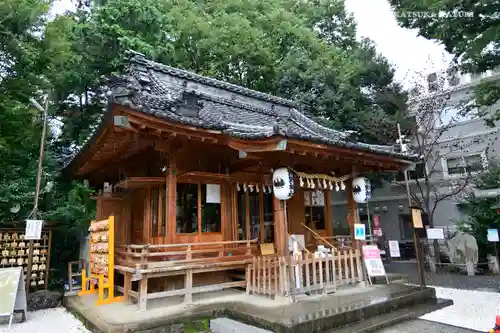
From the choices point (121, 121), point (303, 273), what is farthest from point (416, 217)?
point (121, 121)

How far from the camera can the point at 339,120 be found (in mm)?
17922

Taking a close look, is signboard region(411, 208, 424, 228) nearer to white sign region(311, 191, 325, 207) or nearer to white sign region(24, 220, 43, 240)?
white sign region(311, 191, 325, 207)

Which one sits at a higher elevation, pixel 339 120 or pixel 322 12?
pixel 322 12

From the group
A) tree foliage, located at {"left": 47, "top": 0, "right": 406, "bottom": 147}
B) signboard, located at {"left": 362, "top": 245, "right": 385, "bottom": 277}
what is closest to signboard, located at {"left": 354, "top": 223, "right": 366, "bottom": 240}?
signboard, located at {"left": 362, "top": 245, "right": 385, "bottom": 277}

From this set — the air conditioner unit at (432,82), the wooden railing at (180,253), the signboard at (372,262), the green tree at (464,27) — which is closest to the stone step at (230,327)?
the wooden railing at (180,253)

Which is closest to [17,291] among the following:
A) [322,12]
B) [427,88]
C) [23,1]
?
[23,1]

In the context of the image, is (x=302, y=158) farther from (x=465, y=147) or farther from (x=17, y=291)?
(x=465, y=147)

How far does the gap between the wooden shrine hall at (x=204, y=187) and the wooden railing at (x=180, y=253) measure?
0.09ft

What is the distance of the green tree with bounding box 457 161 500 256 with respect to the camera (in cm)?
1301

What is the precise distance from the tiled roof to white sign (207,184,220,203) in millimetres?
1703

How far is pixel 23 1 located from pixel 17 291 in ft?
38.0

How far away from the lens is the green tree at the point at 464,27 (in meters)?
9.55

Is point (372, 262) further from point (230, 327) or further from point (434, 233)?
point (434, 233)

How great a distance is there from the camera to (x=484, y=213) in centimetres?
Answer: 1316
